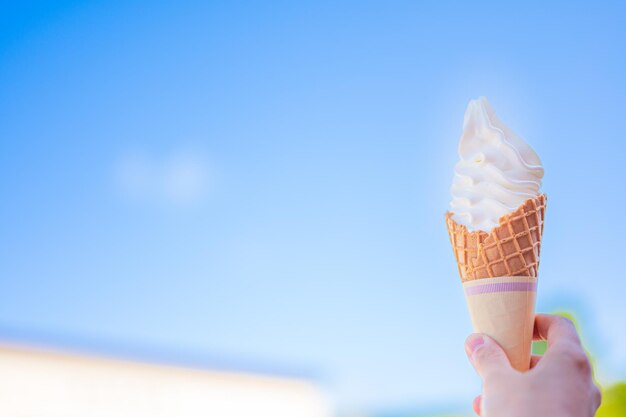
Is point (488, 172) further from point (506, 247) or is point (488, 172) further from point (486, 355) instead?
Answer: point (486, 355)

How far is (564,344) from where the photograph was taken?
1721 millimetres

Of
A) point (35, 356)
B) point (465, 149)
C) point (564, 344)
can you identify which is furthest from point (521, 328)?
point (35, 356)

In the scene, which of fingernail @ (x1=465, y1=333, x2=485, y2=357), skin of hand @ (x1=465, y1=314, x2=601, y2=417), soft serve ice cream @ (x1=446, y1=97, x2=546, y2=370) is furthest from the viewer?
soft serve ice cream @ (x1=446, y1=97, x2=546, y2=370)

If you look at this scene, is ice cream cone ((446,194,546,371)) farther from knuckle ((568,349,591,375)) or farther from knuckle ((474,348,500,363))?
knuckle ((568,349,591,375))

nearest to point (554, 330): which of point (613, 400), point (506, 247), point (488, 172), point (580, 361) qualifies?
point (580, 361)

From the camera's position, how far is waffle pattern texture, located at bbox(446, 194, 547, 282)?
81.7 inches

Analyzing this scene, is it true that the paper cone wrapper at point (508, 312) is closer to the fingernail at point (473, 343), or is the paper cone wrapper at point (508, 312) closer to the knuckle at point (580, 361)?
the fingernail at point (473, 343)

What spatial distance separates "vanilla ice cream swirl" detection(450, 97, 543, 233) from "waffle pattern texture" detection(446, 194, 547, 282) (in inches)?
1.9

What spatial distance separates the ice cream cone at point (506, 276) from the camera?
78.2 inches

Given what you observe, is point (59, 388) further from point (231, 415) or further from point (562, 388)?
point (562, 388)

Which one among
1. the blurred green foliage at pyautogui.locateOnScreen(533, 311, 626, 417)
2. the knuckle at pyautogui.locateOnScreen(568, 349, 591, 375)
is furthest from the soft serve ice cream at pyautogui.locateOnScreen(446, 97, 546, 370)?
the blurred green foliage at pyautogui.locateOnScreen(533, 311, 626, 417)

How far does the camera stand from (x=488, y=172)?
2.25 meters

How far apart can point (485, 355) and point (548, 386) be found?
22 centimetres

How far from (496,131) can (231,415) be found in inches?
292
